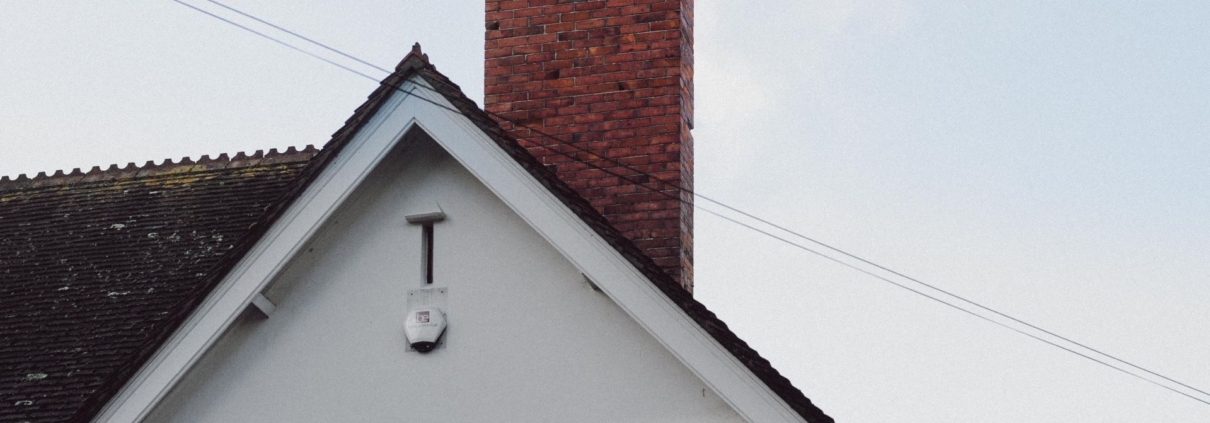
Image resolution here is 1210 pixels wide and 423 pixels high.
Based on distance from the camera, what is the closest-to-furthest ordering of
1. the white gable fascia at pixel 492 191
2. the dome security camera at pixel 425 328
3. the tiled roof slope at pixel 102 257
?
the white gable fascia at pixel 492 191
the dome security camera at pixel 425 328
the tiled roof slope at pixel 102 257

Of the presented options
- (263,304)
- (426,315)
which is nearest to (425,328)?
(426,315)

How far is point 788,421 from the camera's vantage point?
29.7ft

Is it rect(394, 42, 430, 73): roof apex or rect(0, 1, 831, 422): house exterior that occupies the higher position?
rect(394, 42, 430, 73): roof apex

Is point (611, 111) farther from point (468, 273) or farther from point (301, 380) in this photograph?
point (301, 380)

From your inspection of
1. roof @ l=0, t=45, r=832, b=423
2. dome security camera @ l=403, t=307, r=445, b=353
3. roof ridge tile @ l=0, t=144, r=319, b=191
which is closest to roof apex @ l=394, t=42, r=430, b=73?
roof @ l=0, t=45, r=832, b=423

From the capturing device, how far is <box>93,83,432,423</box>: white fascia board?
967 centimetres

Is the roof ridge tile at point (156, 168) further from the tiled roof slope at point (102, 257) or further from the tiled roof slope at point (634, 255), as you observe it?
the tiled roof slope at point (634, 255)

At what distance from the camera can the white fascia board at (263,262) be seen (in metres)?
9.67

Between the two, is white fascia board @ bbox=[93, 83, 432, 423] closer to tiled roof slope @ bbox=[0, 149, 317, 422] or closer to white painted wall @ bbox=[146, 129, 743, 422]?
tiled roof slope @ bbox=[0, 149, 317, 422]

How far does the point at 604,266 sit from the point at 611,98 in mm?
2924

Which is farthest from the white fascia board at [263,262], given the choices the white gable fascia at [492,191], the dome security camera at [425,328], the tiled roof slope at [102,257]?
the dome security camera at [425,328]

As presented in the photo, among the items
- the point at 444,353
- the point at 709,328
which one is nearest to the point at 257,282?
the point at 444,353

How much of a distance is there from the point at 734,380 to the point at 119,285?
5.35 meters

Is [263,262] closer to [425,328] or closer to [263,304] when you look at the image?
[263,304]
